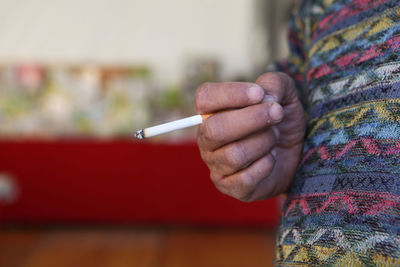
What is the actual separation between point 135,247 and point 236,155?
7.01 ft

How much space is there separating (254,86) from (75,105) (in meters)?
2.83

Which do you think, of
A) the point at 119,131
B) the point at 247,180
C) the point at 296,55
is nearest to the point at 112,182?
the point at 119,131

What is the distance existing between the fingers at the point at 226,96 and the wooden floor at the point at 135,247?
1873mm

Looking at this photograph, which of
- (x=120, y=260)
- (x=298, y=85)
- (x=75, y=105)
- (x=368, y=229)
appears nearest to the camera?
(x=368, y=229)

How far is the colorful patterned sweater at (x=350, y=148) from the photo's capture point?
46 centimetres

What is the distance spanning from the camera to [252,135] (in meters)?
0.56

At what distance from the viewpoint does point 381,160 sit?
18.8 inches

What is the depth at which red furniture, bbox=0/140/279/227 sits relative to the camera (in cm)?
281

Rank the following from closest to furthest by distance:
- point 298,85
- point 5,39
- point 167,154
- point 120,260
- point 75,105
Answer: point 298,85 → point 120,260 → point 167,154 → point 75,105 → point 5,39

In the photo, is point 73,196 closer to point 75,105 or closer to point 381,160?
point 75,105

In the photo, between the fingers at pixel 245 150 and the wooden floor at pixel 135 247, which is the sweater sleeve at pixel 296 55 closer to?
the fingers at pixel 245 150

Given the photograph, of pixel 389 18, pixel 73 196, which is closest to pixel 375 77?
pixel 389 18

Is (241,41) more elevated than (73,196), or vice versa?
(241,41)

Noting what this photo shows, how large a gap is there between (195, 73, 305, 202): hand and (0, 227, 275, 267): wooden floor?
1773 millimetres
